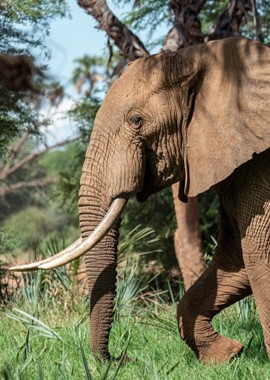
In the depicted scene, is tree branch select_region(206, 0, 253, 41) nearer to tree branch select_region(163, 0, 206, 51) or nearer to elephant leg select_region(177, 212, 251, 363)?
tree branch select_region(163, 0, 206, 51)

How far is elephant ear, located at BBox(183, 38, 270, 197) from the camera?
4.73 meters

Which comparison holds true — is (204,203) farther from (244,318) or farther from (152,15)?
(244,318)

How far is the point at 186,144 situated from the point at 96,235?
79cm

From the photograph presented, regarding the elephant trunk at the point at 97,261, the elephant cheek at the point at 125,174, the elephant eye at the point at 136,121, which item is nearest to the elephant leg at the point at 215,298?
the elephant trunk at the point at 97,261

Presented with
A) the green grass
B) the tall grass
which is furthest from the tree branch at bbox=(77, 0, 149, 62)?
the green grass

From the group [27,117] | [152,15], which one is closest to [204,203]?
[152,15]

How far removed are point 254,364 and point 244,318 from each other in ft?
4.82

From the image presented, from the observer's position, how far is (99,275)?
4.90m

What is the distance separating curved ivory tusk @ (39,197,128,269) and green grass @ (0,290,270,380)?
1.57 feet

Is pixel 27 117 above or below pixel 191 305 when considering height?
above

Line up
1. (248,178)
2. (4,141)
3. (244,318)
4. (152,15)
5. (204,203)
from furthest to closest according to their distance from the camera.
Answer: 1. (204,203)
2. (152,15)
3. (4,141)
4. (244,318)
5. (248,178)

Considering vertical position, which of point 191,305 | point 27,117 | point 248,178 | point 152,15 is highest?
point 152,15

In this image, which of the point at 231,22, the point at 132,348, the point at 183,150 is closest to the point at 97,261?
the point at 183,150

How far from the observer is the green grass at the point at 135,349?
4734 millimetres
